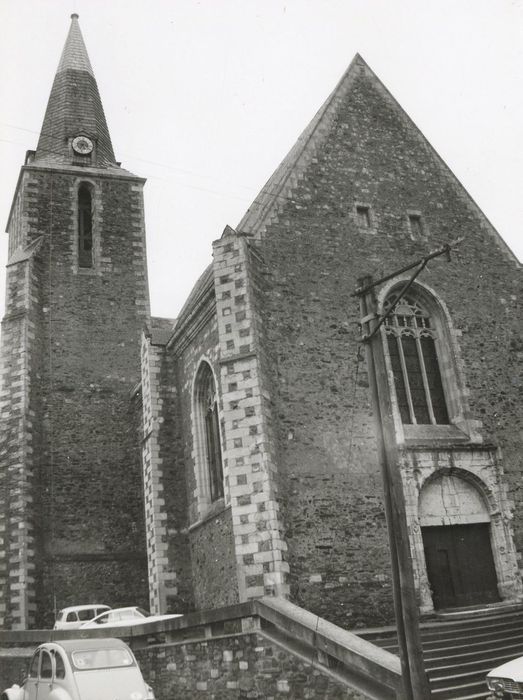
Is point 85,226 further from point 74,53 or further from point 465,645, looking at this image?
point 465,645

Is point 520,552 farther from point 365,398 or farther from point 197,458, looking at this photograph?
point 197,458

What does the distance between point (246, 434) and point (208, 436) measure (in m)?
3.92

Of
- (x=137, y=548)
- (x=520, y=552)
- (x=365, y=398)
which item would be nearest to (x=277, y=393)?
(x=365, y=398)

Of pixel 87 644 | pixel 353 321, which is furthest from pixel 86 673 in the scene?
pixel 353 321

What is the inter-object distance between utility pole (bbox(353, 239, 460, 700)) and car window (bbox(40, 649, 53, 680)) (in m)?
5.19

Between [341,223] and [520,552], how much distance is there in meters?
8.87

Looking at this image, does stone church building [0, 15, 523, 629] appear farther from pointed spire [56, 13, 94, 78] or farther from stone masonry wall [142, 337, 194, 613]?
pointed spire [56, 13, 94, 78]

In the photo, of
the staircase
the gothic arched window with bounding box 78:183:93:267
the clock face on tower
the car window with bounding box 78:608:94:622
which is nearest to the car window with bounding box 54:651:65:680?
the staircase

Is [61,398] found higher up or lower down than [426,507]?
higher up

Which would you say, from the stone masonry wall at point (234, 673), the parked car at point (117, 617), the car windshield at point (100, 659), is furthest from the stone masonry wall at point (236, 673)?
the parked car at point (117, 617)

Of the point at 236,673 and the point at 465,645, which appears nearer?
the point at 236,673

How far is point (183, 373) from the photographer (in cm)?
2031

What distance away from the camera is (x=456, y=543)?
16.3m

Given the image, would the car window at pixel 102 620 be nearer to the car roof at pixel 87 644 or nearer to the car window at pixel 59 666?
the car roof at pixel 87 644
